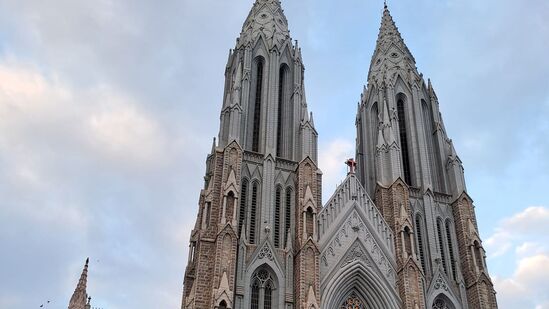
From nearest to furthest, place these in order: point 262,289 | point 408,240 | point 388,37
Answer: point 262,289, point 408,240, point 388,37

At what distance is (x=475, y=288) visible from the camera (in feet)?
102

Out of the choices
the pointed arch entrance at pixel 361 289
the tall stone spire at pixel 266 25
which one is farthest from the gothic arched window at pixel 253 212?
the tall stone spire at pixel 266 25

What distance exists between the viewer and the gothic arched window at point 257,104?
33.6 metres

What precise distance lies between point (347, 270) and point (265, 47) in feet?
52.1

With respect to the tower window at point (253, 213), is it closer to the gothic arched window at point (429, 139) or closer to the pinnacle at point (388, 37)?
the gothic arched window at point (429, 139)

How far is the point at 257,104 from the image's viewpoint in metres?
34.9

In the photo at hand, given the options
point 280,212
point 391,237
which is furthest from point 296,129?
point 391,237

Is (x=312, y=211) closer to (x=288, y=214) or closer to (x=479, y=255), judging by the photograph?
(x=288, y=214)

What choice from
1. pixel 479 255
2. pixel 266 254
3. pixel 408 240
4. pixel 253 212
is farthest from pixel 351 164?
pixel 479 255

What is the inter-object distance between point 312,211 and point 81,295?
1556cm

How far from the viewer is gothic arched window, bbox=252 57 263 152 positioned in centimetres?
3356

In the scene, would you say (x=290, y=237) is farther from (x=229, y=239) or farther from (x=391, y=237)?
(x=391, y=237)

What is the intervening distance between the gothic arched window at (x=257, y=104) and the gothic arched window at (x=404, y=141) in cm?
1031

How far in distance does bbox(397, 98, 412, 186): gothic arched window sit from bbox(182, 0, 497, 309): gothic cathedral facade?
0.31 feet
